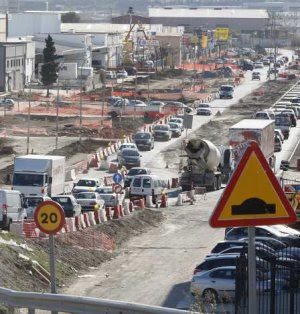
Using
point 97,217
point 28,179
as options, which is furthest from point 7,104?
point 97,217

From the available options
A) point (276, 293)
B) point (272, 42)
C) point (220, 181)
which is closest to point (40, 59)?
point (220, 181)

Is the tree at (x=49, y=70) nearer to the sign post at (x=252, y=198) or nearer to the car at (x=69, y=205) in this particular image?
the car at (x=69, y=205)

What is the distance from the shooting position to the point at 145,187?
34344 millimetres

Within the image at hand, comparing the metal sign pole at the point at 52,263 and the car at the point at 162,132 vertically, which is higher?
the metal sign pole at the point at 52,263

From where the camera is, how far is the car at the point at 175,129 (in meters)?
54.1

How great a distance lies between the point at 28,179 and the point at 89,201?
222 cm

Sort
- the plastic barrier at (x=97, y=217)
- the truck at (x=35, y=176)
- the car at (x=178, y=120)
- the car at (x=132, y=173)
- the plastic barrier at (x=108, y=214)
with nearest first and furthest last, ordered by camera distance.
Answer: the plastic barrier at (x=97, y=217)
the plastic barrier at (x=108, y=214)
the truck at (x=35, y=176)
the car at (x=132, y=173)
the car at (x=178, y=120)

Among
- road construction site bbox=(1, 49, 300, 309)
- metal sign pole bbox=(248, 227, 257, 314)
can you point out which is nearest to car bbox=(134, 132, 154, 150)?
road construction site bbox=(1, 49, 300, 309)

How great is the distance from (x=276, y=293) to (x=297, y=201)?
15229mm

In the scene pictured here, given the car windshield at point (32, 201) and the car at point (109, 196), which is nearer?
the car windshield at point (32, 201)

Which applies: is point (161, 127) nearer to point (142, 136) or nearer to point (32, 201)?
point (142, 136)

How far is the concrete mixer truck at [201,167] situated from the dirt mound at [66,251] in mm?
8106

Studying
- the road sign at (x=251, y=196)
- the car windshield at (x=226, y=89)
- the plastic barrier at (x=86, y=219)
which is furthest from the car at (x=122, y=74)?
the road sign at (x=251, y=196)

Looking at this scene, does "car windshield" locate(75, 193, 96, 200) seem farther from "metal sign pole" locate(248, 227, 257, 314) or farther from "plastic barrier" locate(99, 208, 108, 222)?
"metal sign pole" locate(248, 227, 257, 314)
